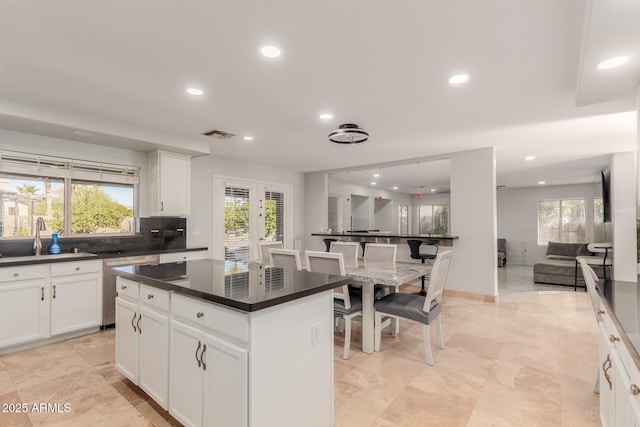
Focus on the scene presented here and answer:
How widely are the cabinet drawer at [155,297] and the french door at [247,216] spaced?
3.48m

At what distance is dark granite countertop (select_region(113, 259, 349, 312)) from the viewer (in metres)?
1.55

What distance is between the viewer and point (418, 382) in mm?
2529

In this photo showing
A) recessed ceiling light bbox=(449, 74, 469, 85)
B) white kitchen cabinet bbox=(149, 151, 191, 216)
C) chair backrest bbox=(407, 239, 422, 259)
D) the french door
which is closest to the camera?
recessed ceiling light bbox=(449, 74, 469, 85)

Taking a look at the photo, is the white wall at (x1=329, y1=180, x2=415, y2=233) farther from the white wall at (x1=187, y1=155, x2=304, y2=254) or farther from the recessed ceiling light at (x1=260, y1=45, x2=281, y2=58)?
the recessed ceiling light at (x1=260, y1=45, x2=281, y2=58)

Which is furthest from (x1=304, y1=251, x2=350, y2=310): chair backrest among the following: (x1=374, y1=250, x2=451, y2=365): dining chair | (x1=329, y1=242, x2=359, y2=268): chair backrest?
(x1=329, y1=242, x2=359, y2=268): chair backrest

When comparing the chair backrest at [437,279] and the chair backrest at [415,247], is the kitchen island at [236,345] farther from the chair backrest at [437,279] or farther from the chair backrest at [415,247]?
the chair backrest at [415,247]

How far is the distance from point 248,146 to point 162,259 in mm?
2053

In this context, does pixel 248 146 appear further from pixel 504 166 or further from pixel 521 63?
pixel 504 166

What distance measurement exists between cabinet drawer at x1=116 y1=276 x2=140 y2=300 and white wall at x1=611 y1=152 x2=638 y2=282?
7295 mm

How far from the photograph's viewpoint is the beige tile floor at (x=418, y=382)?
2.09m

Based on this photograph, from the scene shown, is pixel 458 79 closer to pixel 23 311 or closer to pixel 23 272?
pixel 23 272

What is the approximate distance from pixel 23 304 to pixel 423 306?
392cm

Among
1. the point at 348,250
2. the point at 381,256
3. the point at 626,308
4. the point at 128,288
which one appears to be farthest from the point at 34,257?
the point at 626,308

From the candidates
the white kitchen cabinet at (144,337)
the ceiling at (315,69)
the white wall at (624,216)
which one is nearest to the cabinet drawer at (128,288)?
the white kitchen cabinet at (144,337)
